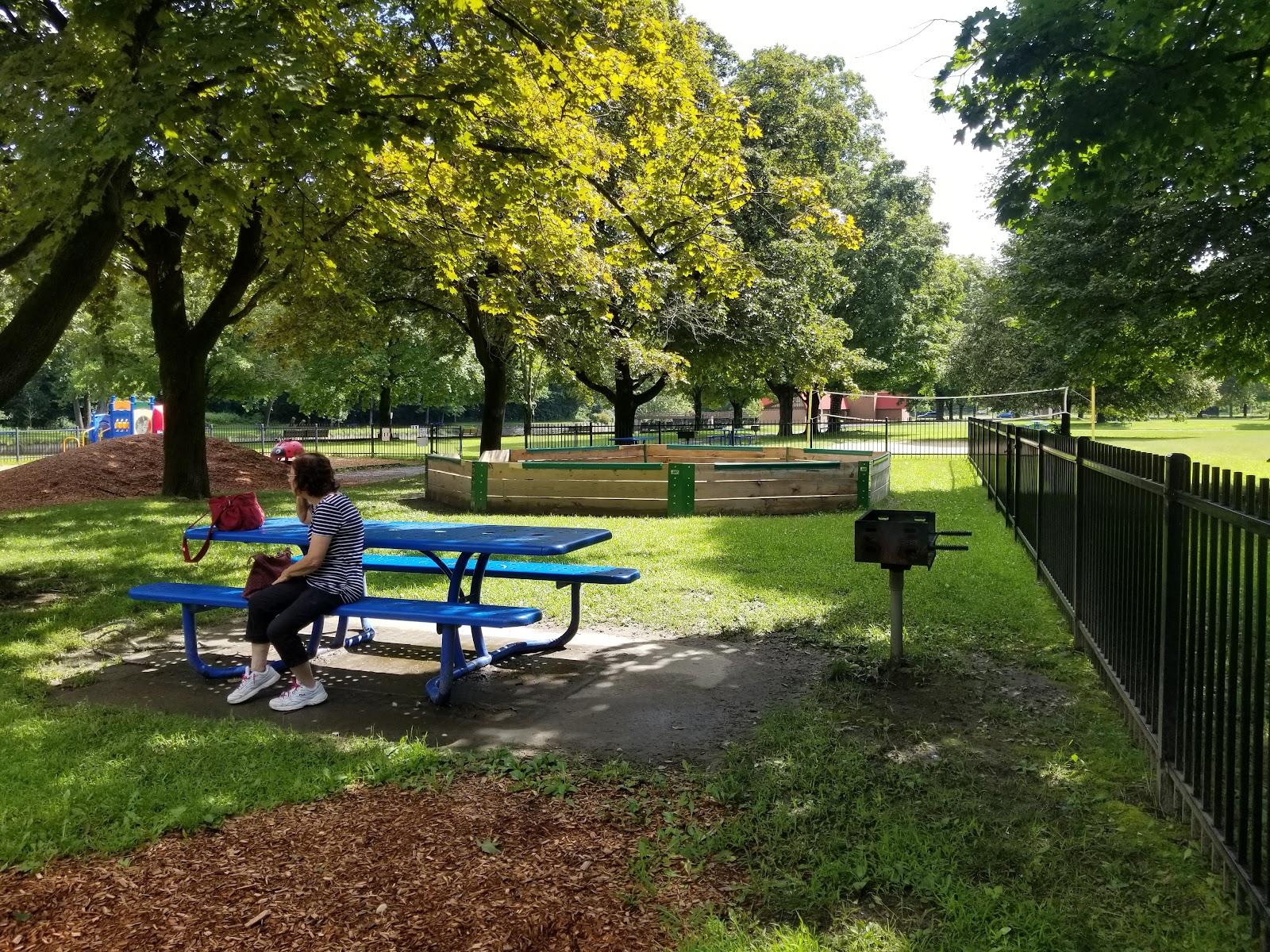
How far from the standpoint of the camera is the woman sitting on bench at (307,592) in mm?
5230

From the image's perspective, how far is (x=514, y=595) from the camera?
8.30m

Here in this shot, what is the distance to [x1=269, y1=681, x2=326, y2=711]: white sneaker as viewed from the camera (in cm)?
530

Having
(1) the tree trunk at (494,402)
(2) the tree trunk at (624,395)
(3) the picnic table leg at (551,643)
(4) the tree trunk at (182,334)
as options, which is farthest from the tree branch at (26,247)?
(2) the tree trunk at (624,395)

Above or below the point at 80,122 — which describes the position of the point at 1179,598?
below

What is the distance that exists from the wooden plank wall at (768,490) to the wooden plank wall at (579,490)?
731 millimetres

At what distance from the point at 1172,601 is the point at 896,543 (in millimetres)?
1840

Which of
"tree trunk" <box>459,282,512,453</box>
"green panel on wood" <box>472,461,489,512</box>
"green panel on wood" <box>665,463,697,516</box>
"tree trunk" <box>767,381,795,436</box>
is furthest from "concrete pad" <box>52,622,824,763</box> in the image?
"tree trunk" <box>767,381,795,436</box>

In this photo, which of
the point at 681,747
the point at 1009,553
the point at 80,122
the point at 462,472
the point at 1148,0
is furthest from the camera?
the point at 462,472

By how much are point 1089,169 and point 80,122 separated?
7722mm

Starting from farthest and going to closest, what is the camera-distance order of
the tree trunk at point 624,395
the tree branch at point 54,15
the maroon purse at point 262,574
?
the tree trunk at point 624,395 < the tree branch at point 54,15 < the maroon purse at point 262,574

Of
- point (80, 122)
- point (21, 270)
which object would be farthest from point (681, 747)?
point (21, 270)

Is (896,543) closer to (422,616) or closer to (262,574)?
(422,616)

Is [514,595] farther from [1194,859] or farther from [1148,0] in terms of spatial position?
[1148,0]

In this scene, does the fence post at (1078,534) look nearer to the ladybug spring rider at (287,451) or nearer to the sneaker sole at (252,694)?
the ladybug spring rider at (287,451)
